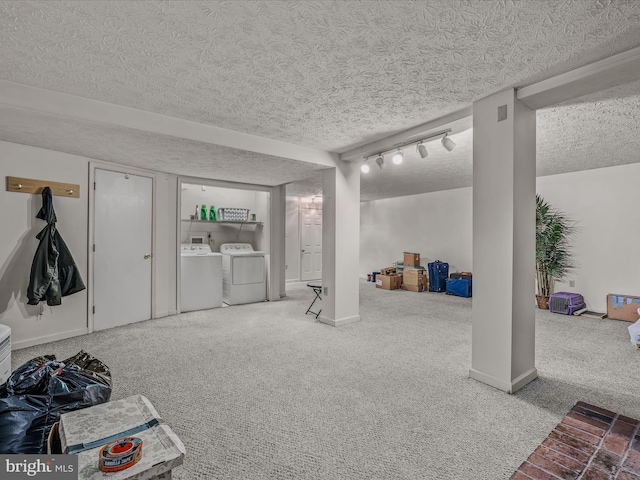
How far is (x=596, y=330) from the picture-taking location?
13.3 ft

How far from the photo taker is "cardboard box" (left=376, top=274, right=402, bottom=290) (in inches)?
287

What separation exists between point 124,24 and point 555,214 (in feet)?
21.3

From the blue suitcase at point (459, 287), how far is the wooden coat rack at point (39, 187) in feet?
21.7

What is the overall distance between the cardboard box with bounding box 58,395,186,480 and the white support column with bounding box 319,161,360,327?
318 centimetres

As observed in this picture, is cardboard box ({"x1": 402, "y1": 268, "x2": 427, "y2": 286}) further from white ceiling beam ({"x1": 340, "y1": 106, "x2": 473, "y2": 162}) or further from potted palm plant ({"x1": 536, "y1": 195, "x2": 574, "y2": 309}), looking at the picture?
white ceiling beam ({"x1": 340, "y1": 106, "x2": 473, "y2": 162})

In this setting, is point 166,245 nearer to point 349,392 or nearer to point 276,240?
point 276,240

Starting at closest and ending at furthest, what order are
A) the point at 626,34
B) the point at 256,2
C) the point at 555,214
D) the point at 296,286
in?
the point at 256,2 → the point at 626,34 → the point at 555,214 → the point at 296,286

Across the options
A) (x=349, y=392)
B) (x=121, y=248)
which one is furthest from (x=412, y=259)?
(x=121, y=248)

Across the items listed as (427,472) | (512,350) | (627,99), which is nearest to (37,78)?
(427,472)

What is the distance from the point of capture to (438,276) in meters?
7.02

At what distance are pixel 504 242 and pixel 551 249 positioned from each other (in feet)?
12.6

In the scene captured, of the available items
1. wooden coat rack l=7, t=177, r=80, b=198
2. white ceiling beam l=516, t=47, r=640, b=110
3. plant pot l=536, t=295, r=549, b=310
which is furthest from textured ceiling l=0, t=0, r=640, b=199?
plant pot l=536, t=295, r=549, b=310

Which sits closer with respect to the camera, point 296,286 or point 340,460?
point 340,460

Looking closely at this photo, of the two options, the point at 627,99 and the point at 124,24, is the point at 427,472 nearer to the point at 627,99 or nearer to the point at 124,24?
the point at 124,24
